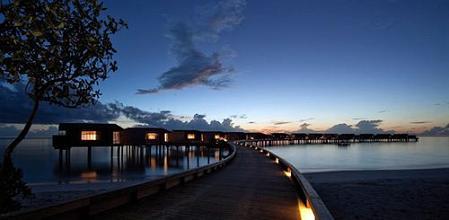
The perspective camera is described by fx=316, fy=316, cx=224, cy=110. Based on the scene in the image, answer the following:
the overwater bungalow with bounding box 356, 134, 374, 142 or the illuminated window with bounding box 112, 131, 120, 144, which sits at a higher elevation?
the illuminated window with bounding box 112, 131, 120, 144

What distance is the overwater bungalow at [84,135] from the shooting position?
150 feet

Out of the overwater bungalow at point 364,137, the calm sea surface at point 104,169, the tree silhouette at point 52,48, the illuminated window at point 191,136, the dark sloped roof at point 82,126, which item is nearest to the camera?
the tree silhouette at point 52,48

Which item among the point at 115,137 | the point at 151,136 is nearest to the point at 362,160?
the point at 151,136

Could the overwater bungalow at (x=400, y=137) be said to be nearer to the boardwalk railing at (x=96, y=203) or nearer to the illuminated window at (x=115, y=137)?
the illuminated window at (x=115, y=137)

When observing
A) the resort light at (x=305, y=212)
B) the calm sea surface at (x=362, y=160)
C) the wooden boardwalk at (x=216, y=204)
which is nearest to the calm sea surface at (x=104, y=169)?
the calm sea surface at (x=362, y=160)

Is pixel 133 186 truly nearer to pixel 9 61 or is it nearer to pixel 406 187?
pixel 9 61

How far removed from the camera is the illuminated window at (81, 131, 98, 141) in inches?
1836

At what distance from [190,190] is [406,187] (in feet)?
66.5

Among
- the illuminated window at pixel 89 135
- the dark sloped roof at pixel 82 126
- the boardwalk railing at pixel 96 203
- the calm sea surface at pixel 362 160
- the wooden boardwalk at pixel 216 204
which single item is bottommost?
the calm sea surface at pixel 362 160

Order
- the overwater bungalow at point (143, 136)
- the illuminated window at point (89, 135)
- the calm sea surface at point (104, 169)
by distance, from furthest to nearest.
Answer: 1. the overwater bungalow at point (143, 136)
2. the illuminated window at point (89, 135)
3. the calm sea surface at point (104, 169)

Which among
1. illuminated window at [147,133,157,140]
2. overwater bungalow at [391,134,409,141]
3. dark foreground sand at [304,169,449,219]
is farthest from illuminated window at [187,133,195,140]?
overwater bungalow at [391,134,409,141]

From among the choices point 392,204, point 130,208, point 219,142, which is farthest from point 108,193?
point 219,142

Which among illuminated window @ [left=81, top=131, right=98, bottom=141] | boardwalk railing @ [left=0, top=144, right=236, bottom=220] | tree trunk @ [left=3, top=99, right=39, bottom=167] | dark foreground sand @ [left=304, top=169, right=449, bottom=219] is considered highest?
tree trunk @ [left=3, top=99, right=39, bottom=167]

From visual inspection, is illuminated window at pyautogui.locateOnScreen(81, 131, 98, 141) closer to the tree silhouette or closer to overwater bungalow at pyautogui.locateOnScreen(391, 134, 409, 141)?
the tree silhouette
